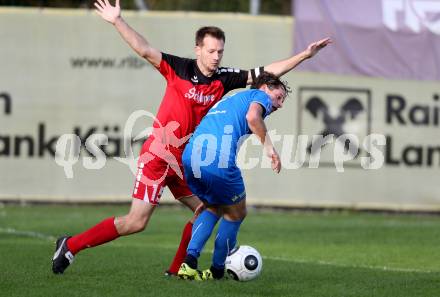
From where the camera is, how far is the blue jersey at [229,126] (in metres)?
8.08

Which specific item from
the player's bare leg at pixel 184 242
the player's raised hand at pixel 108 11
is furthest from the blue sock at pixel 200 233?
the player's raised hand at pixel 108 11

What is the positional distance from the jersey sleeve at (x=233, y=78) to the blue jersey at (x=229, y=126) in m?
0.52

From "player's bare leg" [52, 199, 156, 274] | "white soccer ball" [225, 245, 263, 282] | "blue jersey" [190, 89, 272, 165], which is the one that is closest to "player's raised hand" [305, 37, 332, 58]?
"blue jersey" [190, 89, 272, 165]

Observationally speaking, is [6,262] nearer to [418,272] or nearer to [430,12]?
[418,272]

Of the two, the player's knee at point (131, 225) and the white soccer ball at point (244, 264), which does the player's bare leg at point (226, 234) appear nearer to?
the white soccer ball at point (244, 264)

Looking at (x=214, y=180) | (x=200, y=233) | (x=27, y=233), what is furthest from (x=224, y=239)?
(x=27, y=233)

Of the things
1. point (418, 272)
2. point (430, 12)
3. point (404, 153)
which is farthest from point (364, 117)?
point (418, 272)

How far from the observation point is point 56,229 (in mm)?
13523

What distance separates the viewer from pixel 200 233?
27.9 feet

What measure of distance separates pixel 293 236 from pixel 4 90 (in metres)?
6.03

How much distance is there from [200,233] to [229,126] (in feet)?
3.31

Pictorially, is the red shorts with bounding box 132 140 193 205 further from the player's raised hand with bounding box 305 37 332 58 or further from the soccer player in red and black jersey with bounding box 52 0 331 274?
the player's raised hand with bounding box 305 37 332 58

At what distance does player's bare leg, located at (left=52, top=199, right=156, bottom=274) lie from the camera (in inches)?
331

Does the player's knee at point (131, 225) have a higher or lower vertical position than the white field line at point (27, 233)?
higher
